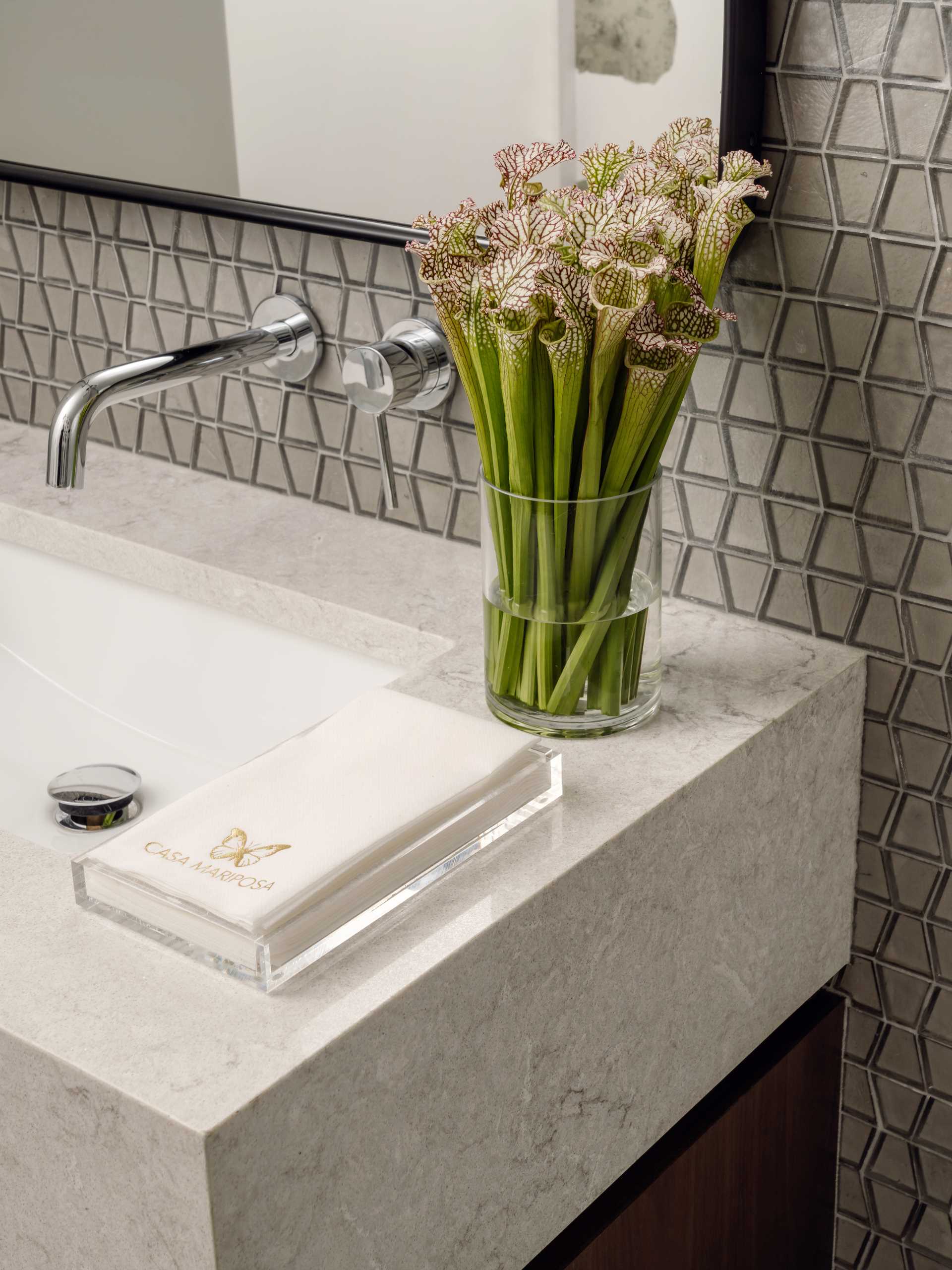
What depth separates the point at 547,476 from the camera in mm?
759

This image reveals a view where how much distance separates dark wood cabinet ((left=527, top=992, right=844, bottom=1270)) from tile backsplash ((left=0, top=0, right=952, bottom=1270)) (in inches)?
1.2

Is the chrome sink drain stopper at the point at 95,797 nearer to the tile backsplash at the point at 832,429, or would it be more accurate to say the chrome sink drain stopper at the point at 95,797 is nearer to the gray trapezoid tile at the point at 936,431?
the tile backsplash at the point at 832,429

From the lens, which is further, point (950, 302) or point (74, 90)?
point (74, 90)

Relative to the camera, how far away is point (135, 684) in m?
1.12

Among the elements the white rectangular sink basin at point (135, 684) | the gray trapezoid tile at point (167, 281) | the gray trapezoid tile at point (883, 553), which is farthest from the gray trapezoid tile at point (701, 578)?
the gray trapezoid tile at point (167, 281)

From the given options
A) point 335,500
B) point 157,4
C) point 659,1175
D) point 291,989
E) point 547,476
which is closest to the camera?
point 291,989

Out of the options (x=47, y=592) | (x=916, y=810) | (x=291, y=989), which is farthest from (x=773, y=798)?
(x=47, y=592)

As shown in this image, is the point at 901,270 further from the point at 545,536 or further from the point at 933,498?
the point at 545,536

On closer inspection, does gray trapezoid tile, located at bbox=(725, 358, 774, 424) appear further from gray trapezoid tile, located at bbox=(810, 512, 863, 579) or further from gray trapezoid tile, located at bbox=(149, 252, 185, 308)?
gray trapezoid tile, located at bbox=(149, 252, 185, 308)

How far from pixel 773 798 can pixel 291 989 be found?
357 millimetres

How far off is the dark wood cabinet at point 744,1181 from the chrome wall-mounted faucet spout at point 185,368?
553mm

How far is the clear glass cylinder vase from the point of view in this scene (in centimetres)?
77

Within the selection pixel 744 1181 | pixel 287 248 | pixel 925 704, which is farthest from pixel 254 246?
pixel 744 1181

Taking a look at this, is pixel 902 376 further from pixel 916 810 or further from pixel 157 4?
pixel 157 4
